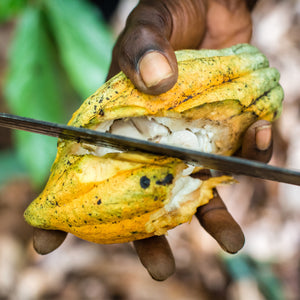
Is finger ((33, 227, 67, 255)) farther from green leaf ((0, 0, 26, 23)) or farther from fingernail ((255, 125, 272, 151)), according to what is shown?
green leaf ((0, 0, 26, 23))

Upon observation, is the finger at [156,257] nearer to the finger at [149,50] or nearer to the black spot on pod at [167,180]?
the black spot on pod at [167,180]

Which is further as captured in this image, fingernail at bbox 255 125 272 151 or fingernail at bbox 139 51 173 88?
fingernail at bbox 255 125 272 151

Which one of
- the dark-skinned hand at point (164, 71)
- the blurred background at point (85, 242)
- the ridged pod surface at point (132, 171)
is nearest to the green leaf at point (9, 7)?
the blurred background at point (85, 242)

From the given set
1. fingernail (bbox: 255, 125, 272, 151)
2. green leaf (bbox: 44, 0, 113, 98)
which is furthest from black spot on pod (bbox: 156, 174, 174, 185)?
green leaf (bbox: 44, 0, 113, 98)

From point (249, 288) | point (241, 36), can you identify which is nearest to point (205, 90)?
point (241, 36)

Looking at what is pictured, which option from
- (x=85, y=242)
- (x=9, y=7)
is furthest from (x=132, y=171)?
(x=9, y=7)

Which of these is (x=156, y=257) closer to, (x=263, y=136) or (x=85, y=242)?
(x=263, y=136)
